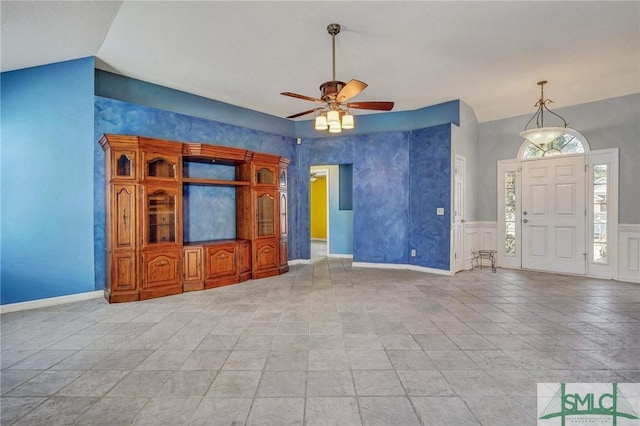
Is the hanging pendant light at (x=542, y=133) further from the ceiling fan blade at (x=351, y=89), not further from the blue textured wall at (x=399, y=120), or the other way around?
the ceiling fan blade at (x=351, y=89)

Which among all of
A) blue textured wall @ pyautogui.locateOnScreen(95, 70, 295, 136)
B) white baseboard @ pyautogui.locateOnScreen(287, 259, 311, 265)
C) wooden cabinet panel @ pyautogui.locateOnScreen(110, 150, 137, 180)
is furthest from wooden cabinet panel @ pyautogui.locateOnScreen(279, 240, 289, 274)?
wooden cabinet panel @ pyautogui.locateOnScreen(110, 150, 137, 180)

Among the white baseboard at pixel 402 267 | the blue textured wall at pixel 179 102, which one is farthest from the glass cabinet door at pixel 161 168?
the white baseboard at pixel 402 267

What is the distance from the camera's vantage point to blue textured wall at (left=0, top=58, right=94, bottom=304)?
149 inches

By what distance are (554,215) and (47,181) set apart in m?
8.10

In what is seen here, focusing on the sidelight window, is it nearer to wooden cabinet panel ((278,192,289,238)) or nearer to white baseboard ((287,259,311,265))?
white baseboard ((287,259,311,265))

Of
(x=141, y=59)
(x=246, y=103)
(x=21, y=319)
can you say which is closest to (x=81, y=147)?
(x=141, y=59)

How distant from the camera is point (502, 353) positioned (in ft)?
8.59

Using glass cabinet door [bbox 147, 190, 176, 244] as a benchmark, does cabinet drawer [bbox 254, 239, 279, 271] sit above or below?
below

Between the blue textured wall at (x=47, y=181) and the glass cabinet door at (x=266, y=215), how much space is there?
2434 millimetres

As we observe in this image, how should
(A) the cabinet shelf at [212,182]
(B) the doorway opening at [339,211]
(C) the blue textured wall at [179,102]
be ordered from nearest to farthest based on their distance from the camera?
(C) the blue textured wall at [179,102] < (A) the cabinet shelf at [212,182] < (B) the doorway opening at [339,211]

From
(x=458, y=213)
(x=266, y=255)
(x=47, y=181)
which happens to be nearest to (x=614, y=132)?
(x=458, y=213)

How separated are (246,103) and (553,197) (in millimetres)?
6016

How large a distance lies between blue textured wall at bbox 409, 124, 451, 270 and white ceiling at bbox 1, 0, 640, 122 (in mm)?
938

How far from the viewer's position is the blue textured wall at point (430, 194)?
5.62 metres
